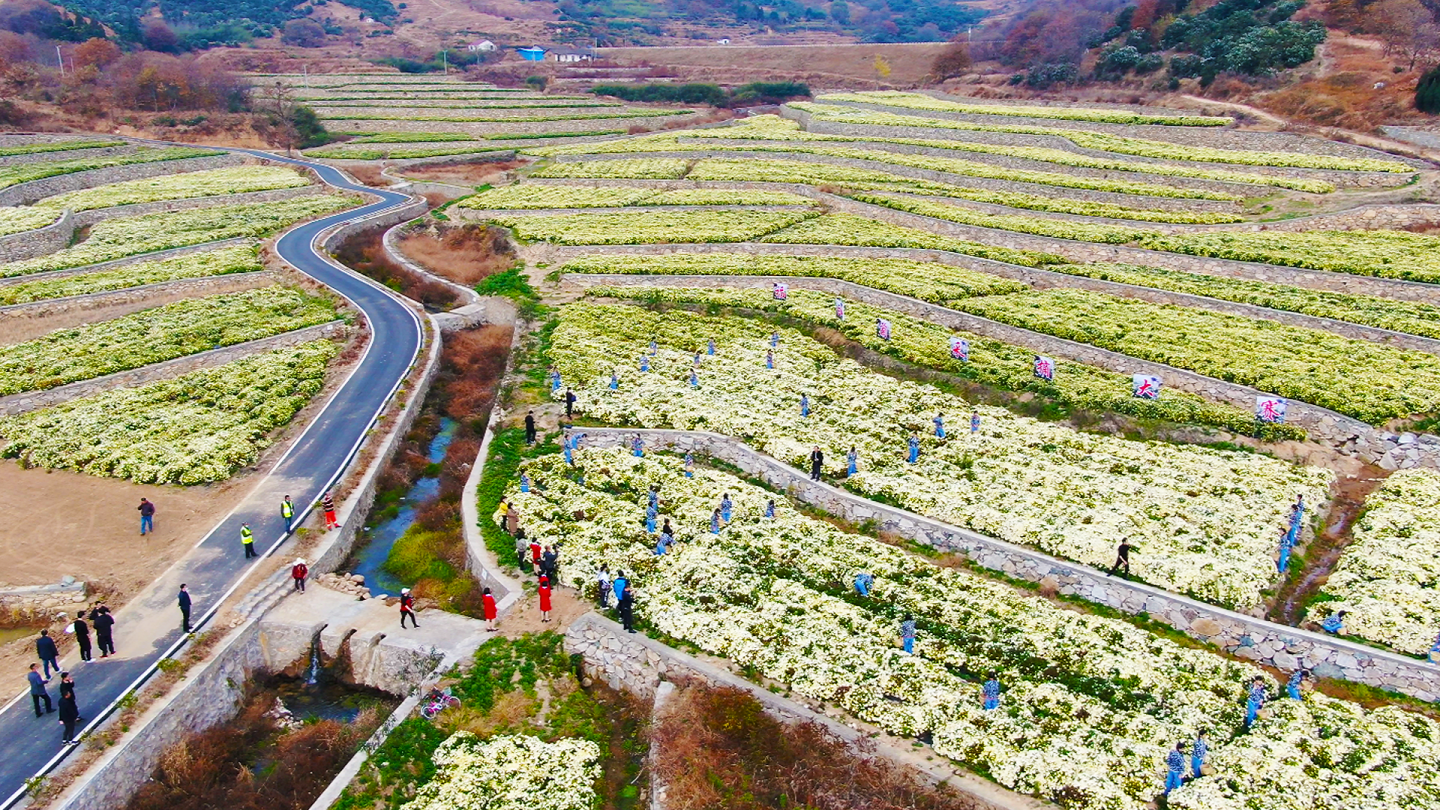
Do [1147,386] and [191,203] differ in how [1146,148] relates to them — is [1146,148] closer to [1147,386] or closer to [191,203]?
[1147,386]

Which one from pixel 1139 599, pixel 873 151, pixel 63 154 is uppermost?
pixel 63 154

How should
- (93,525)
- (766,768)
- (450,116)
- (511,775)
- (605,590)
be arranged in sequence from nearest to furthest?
(766,768) < (511,775) < (605,590) < (93,525) < (450,116)

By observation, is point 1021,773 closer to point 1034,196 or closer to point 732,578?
point 732,578

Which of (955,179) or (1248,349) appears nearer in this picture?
(1248,349)

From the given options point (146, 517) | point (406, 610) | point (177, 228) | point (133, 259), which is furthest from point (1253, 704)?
point (177, 228)

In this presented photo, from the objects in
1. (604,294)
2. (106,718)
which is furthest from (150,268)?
(106,718)

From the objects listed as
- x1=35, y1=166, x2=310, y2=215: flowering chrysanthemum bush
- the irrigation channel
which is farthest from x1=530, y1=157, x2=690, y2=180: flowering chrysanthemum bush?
the irrigation channel

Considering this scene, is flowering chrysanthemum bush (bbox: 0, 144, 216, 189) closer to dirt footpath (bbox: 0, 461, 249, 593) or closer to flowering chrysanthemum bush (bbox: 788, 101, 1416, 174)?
dirt footpath (bbox: 0, 461, 249, 593)

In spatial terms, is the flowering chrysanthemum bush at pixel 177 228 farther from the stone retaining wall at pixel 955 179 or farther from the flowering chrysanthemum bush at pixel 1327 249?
the flowering chrysanthemum bush at pixel 1327 249
